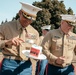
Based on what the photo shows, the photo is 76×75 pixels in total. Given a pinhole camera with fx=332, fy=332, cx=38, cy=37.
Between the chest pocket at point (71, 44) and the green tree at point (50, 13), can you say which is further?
the green tree at point (50, 13)

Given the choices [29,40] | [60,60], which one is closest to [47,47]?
[60,60]

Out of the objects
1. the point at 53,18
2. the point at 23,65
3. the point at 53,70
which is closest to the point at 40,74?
the point at 53,70

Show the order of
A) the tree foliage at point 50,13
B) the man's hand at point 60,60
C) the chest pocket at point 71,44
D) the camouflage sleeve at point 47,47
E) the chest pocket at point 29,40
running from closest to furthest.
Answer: the chest pocket at point 29,40
the man's hand at point 60,60
the camouflage sleeve at point 47,47
the chest pocket at point 71,44
the tree foliage at point 50,13

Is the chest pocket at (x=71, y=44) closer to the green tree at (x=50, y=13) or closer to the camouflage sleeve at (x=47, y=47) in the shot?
the camouflage sleeve at (x=47, y=47)

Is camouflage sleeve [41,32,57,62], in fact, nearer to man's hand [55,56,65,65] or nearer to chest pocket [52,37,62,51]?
chest pocket [52,37,62,51]

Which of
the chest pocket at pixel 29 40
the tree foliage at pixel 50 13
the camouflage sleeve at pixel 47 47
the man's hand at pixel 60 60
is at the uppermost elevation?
the chest pocket at pixel 29 40

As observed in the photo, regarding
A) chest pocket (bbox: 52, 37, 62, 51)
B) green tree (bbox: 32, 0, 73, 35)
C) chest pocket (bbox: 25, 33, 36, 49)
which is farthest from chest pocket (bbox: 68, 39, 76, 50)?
green tree (bbox: 32, 0, 73, 35)

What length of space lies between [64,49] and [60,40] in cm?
20

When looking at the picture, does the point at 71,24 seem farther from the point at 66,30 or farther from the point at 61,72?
the point at 61,72

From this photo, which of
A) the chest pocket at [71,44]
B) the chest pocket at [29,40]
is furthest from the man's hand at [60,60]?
the chest pocket at [29,40]

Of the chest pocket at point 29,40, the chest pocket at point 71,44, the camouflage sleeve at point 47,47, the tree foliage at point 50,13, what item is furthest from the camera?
the tree foliage at point 50,13

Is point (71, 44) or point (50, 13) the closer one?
point (71, 44)

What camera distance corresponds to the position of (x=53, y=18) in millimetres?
41438

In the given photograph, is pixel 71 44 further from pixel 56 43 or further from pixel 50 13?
pixel 50 13
